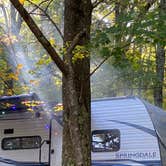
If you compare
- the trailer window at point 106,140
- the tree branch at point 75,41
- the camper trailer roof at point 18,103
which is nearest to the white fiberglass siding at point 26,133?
the camper trailer roof at point 18,103

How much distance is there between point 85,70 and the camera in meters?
5.82

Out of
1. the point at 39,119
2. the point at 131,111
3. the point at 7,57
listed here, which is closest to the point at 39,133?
the point at 39,119

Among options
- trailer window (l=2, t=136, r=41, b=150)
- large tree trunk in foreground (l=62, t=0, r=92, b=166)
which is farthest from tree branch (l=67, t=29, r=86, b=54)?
trailer window (l=2, t=136, r=41, b=150)

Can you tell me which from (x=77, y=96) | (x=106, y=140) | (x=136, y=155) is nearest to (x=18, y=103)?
(x=106, y=140)

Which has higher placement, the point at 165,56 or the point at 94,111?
the point at 165,56

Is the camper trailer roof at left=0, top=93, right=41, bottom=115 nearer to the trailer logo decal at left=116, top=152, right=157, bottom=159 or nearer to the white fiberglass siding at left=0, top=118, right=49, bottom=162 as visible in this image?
the white fiberglass siding at left=0, top=118, right=49, bottom=162

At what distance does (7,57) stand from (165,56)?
7249mm

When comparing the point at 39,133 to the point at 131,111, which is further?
the point at 39,133

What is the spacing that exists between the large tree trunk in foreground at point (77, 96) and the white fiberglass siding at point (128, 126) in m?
3.48

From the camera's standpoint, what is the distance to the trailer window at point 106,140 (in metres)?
9.23

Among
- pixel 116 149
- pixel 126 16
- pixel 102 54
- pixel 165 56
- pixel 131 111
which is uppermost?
pixel 165 56

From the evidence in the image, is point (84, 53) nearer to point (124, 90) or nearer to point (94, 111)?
point (94, 111)

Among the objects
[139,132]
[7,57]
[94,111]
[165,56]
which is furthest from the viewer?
[165,56]

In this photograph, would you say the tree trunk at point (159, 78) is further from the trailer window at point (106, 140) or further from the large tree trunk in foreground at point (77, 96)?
the large tree trunk in foreground at point (77, 96)
